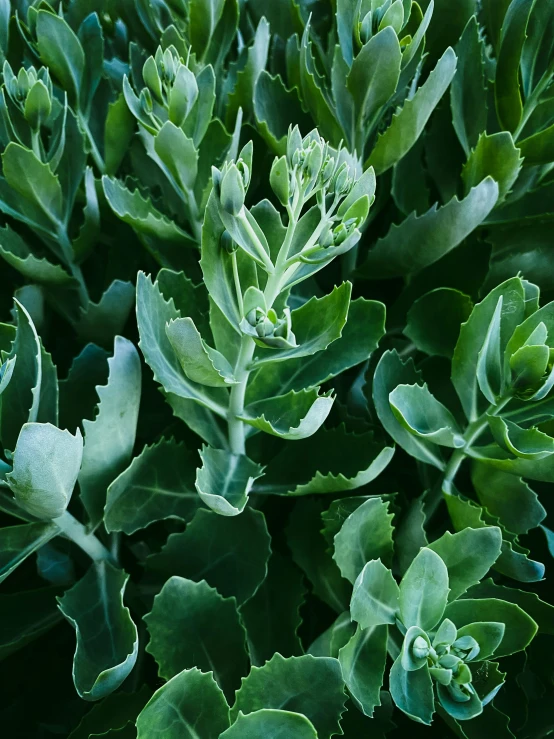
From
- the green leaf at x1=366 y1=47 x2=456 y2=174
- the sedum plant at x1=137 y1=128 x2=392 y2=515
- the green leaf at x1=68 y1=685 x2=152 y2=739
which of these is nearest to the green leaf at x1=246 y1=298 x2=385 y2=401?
the sedum plant at x1=137 y1=128 x2=392 y2=515

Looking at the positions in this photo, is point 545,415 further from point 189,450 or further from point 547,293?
point 189,450

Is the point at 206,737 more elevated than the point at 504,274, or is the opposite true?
the point at 504,274

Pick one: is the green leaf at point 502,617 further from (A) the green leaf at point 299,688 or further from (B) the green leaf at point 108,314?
(B) the green leaf at point 108,314

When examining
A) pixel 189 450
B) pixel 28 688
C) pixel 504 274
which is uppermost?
pixel 504 274

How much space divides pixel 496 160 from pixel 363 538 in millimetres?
271

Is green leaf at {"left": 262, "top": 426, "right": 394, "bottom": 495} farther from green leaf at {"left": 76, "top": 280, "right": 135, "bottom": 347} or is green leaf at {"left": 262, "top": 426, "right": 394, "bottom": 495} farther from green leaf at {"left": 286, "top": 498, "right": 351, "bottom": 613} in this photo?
green leaf at {"left": 76, "top": 280, "right": 135, "bottom": 347}

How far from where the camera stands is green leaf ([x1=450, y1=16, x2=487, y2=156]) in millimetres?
543

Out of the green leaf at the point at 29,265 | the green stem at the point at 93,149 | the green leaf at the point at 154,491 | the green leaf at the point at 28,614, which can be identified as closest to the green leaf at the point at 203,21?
the green stem at the point at 93,149

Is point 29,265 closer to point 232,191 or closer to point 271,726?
point 232,191

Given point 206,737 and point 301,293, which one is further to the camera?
point 301,293

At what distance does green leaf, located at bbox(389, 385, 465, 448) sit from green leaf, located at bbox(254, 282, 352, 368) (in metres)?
0.05

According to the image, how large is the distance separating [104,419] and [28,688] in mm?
238

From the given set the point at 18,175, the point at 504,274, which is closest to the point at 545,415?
the point at 504,274

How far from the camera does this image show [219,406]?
0.48 m
